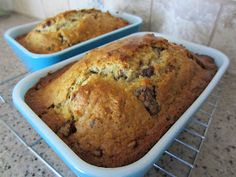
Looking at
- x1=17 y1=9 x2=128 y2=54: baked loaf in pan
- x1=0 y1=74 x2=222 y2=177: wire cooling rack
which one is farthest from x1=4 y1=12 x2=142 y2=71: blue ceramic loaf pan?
x1=0 y1=74 x2=222 y2=177: wire cooling rack

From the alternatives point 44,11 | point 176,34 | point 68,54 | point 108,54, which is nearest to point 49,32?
point 68,54

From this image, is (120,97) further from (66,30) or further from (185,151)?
(66,30)


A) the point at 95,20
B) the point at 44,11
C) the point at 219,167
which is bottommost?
the point at 219,167

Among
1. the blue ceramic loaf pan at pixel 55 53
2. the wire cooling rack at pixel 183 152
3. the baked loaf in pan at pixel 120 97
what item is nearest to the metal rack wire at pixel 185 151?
the wire cooling rack at pixel 183 152

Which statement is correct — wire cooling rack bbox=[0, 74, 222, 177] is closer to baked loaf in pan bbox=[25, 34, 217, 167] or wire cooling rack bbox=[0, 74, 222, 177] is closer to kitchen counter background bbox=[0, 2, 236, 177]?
kitchen counter background bbox=[0, 2, 236, 177]

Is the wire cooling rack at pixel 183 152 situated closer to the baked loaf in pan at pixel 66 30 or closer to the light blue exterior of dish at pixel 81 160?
the light blue exterior of dish at pixel 81 160

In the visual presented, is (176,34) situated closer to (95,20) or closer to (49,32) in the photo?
(95,20)

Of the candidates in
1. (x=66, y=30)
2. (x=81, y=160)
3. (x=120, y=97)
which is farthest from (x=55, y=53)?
(x=81, y=160)
